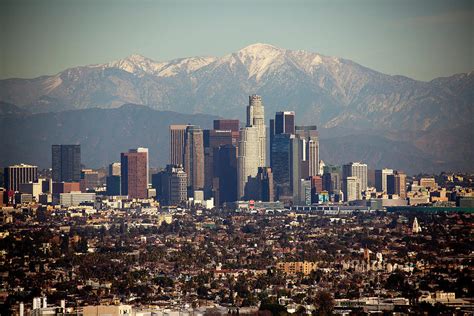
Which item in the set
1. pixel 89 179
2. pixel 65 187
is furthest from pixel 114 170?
pixel 65 187

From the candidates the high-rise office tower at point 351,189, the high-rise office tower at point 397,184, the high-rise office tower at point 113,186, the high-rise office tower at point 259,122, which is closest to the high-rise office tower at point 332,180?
the high-rise office tower at point 351,189

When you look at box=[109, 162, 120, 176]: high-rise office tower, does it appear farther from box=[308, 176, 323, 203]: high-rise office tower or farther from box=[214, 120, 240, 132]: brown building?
box=[308, 176, 323, 203]: high-rise office tower

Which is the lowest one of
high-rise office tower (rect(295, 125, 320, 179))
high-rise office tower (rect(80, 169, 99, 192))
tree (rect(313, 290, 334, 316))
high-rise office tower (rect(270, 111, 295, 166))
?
tree (rect(313, 290, 334, 316))

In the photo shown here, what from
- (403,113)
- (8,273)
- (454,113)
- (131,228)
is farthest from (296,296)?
(403,113)

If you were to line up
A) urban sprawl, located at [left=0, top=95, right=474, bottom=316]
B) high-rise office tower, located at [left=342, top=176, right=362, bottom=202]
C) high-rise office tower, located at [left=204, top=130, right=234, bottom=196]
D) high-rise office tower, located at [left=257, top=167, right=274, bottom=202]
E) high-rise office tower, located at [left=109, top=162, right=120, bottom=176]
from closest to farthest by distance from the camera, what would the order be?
urban sprawl, located at [left=0, top=95, right=474, bottom=316] < high-rise office tower, located at [left=342, top=176, right=362, bottom=202] < high-rise office tower, located at [left=257, top=167, right=274, bottom=202] < high-rise office tower, located at [left=204, top=130, right=234, bottom=196] < high-rise office tower, located at [left=109, top=162, right=120, bottom=176]

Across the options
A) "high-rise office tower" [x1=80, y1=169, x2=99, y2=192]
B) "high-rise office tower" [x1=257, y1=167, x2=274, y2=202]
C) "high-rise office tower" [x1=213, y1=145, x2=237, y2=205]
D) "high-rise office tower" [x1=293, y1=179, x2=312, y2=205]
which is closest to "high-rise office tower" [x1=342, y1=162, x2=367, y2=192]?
"high-rise office tower" [x1=293, y1=179, x2=312, y2=205]

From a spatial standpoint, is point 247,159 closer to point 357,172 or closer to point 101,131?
point 357,172

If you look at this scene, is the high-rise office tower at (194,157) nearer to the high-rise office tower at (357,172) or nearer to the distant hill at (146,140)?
the high-rise office tower at (357,172)
